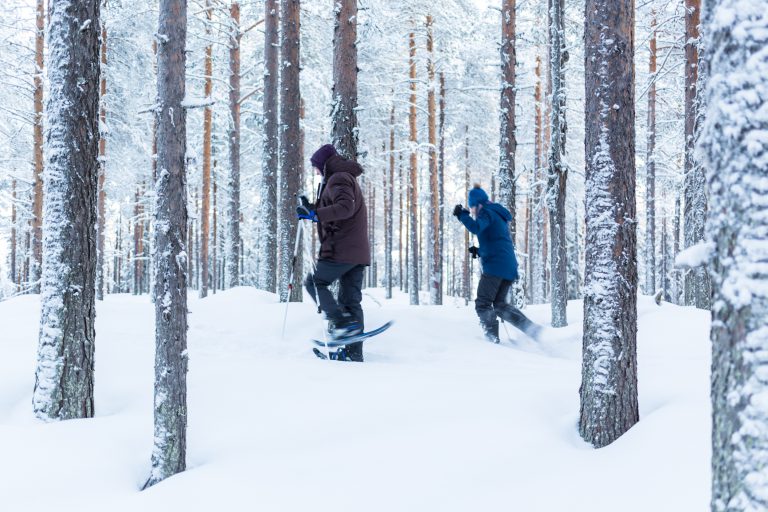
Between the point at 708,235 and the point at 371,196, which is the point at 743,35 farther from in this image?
the point at 371,196

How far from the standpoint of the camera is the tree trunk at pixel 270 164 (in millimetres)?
11359

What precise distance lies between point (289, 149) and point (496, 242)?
4.33 metres

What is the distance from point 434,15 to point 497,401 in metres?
18.3

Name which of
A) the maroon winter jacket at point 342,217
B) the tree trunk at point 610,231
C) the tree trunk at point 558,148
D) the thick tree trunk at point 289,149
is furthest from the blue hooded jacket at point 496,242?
the thick tree trunk at point 289,149

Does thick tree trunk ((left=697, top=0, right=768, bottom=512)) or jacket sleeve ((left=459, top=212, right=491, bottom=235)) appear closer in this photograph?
thick tree trunk ((left=697, top=0, right=768, bottom=512))

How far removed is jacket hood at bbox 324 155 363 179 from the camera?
581cm

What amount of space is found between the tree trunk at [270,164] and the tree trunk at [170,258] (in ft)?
24.9

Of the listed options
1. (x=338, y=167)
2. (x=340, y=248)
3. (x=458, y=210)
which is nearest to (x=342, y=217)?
(x=340, y=248)

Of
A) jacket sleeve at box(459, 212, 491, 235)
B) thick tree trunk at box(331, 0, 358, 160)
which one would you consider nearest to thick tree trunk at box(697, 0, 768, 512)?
jacket sleeve at box(459, 212, 491, 235)

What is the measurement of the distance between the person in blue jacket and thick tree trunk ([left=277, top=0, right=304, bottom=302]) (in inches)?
135

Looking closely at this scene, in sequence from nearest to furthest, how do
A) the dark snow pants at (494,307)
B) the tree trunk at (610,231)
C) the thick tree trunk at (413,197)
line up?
1. the tree trunk at (610,231)
2. the dark snow pants at (494,307)
3. the thick tree trunk at (413,197)

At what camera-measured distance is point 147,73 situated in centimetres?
1684

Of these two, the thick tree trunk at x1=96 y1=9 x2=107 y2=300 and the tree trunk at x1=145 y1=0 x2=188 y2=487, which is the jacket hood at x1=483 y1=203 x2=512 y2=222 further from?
the thick tree trunk at x1=96 y1=9 x2=107 y2=300

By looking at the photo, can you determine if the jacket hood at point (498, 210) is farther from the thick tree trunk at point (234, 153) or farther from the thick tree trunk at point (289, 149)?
the thick tree trunk at point (234, 153)
